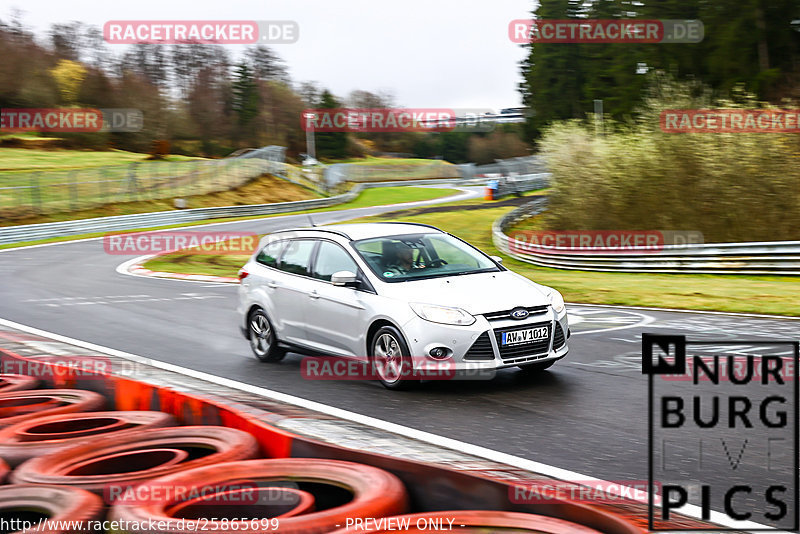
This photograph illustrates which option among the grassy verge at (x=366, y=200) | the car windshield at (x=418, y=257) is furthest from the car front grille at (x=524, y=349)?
the grassy verge at (x=366, y=200)

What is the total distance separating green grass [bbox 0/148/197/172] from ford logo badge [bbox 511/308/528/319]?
57.5 m

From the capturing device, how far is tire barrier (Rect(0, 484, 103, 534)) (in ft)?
13.2

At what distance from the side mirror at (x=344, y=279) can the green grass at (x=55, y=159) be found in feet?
184

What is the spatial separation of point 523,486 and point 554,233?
91.6 ft

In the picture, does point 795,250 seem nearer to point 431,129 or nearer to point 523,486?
point 523,486

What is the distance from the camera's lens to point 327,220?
151ft

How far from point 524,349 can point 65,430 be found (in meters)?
4.16

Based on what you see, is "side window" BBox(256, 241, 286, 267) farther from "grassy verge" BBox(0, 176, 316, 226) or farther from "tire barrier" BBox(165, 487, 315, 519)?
"grassy verge" BBox(0, 176, 316, 226)

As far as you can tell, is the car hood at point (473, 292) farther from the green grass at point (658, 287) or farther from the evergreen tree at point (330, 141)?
the evergreen tree at point (330, 141)

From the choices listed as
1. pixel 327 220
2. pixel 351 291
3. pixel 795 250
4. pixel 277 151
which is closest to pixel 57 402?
pixel 351 291

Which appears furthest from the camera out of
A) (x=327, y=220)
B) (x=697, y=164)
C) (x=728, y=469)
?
(x=327, y=220)

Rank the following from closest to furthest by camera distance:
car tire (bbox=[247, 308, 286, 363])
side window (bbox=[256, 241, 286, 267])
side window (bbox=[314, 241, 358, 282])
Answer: side window (bbox=[314, 241, 358, 282])
car tire (bbox=[247, 308, 286, 363])
side window (bbox=[256, 241, 286, 267])

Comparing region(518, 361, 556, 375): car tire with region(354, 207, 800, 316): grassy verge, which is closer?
region(518, 361, 556, 375): car tire

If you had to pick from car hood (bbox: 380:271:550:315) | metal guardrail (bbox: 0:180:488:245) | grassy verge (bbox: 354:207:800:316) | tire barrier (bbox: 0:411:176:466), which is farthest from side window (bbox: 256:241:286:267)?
metal guardrail (bbox: 0:180:488:245)
